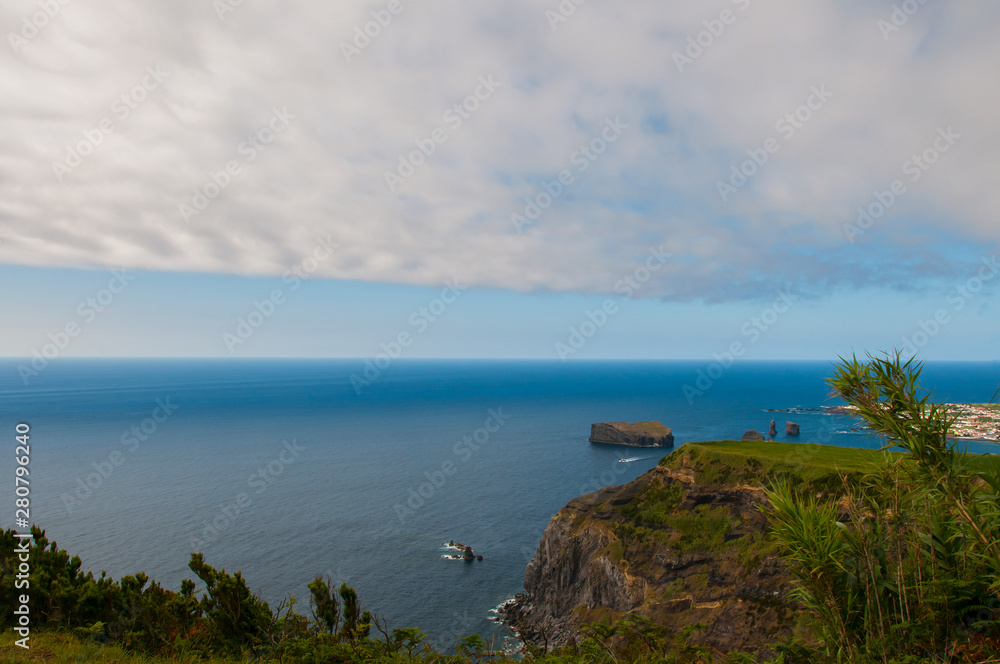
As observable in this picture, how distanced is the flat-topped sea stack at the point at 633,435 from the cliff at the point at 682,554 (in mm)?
75635

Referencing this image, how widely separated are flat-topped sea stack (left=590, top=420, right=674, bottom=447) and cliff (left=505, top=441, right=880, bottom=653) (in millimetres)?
75635

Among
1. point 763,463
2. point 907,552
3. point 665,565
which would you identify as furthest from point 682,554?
point 907,552

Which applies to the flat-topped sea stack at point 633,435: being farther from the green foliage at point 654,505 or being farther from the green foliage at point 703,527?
the green foliage at point 703,527

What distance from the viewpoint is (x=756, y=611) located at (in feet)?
122

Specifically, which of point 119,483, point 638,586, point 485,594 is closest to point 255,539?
point 485,594

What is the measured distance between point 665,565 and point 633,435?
8880 centimetres

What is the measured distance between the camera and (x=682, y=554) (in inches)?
1731

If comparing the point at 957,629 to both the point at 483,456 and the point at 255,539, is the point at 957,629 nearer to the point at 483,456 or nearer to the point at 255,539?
Result: the point at 255,539

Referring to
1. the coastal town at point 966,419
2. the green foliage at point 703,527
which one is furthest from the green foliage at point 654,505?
the coastal town at point 966,419

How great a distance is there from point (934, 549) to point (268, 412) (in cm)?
20613

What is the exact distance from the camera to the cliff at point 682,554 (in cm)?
3841

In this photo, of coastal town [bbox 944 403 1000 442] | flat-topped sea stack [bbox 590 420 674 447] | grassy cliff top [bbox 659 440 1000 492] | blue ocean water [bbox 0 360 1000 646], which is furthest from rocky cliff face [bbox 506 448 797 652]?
flat-topped sea stack [bbox 590 420 674 447]

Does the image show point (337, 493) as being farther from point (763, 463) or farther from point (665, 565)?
point (763, 463)

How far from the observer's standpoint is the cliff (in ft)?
126
